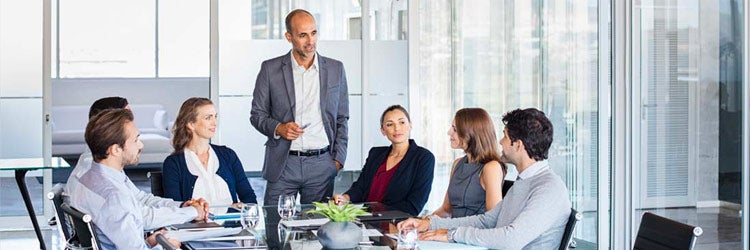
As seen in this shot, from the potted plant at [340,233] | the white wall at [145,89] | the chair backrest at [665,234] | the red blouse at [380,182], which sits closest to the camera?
the chair backrest at [665,234]

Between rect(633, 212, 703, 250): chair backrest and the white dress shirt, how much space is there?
2.29 metres

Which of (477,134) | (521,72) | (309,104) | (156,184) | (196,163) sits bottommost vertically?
(156,184)

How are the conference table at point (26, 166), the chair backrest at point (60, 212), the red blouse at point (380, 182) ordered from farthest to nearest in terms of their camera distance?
the conference table at point (26, 166)
the red blouse at point (380, 182)
the chair backrest at point (60, 212)

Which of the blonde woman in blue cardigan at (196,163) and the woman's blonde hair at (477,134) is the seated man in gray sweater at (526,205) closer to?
the woman's blonde hair at (477,134)

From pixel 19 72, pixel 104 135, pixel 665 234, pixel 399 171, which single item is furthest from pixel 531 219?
pixel 19 72

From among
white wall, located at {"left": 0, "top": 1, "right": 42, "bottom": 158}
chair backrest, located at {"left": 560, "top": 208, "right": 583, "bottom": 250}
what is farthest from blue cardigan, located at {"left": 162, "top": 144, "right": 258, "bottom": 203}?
white wall, located at {"left": 0, "top": 1, "right": 42, "bottom": 158}

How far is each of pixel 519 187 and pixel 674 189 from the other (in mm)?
2298

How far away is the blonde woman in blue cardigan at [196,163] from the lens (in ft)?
16.8

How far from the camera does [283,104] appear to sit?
221 inches

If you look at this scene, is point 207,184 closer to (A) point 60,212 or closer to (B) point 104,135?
(A) point 60,212

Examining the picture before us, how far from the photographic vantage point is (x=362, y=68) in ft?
28.1

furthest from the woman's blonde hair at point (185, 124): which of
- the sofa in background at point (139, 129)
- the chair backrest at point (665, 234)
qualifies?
the sofa in background at point (139, 129)

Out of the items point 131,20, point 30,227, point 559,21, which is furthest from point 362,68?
point 131,20

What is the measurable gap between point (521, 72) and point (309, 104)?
6.67 feet
